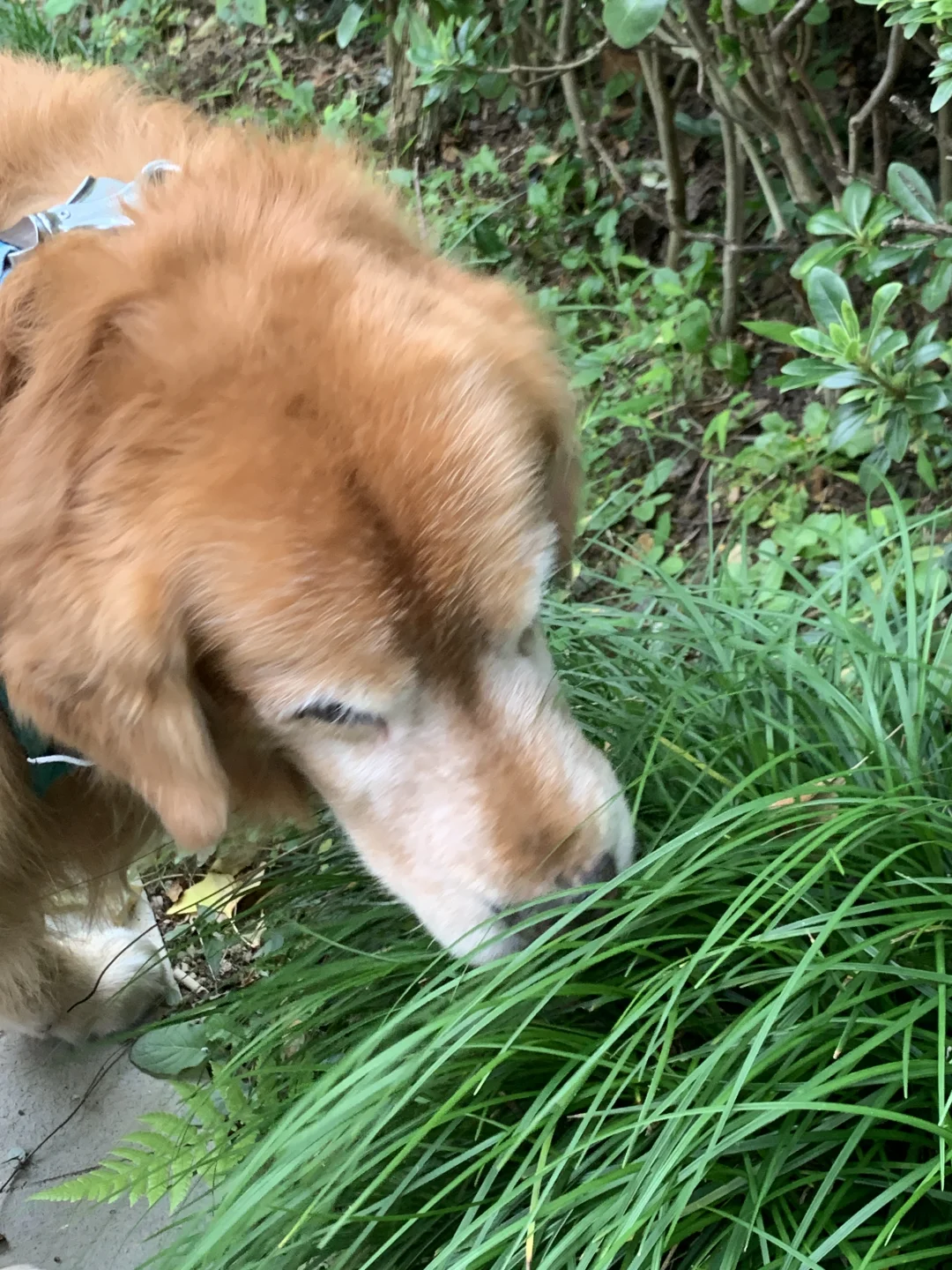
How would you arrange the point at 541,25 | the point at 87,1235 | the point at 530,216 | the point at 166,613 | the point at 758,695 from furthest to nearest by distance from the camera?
the point at 530,216
the point at 541,25
the point at 87,1235
the point at 758,695
the point at 166,613

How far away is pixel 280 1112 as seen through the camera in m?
1.43

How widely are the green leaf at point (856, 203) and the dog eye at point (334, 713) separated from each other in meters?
1.42

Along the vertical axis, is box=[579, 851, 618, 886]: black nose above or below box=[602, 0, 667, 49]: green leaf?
below

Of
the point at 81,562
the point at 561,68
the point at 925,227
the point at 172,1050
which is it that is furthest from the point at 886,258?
the point at 172,1050

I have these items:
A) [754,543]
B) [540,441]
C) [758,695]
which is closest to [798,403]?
[754,543]

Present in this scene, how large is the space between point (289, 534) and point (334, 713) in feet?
0.73

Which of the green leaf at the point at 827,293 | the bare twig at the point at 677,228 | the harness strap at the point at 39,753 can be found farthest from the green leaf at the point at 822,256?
the harness strap at the point at 39,753

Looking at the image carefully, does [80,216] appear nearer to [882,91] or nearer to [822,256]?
[822,256]

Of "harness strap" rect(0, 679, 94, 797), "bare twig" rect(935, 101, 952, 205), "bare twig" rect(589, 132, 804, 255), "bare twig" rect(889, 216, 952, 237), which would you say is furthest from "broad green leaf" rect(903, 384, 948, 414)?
"harness strap" rect(0, 679, 94, 797)

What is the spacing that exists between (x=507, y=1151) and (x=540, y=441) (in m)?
0.84

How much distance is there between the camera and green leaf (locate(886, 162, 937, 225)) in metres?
1.93

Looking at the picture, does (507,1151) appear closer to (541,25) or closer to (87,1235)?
(87,1235)

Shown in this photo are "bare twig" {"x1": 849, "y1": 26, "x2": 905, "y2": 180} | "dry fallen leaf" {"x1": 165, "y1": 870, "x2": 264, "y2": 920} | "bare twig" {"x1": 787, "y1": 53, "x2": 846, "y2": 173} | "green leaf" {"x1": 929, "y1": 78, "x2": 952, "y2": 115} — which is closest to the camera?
"green leaf" {"x1": 929, "y1": 78, "x2": 952, "y2": 115}

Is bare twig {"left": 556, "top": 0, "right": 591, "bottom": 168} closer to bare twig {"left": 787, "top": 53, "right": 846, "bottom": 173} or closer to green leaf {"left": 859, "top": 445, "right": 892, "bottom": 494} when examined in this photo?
bare twig {"left": 787, "top": 53, "right": 846, "bottom": 173}
